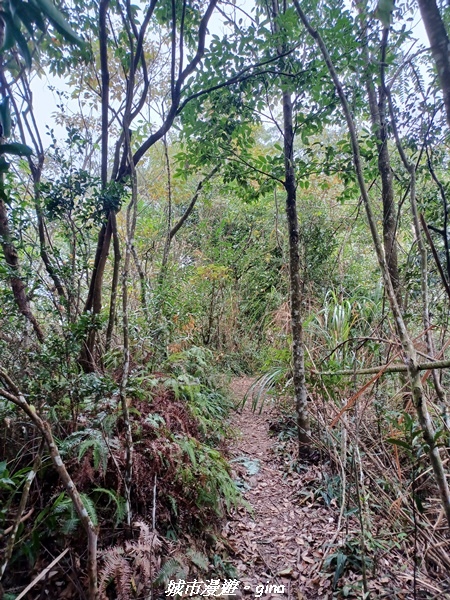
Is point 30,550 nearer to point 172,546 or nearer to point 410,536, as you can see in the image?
point 172,546

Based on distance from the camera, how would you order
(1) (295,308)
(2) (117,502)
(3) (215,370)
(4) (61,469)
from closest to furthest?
(4) (61,469) < (2) (117,502) < (1) (295,308) < (3) (215,370)

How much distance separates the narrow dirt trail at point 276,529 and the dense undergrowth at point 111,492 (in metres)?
0.18

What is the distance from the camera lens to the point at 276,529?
2135 millimetres

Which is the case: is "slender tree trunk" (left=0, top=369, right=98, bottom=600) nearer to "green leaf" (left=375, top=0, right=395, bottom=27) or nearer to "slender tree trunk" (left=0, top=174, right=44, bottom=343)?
"slender tree trunk" (left=0, top=174, right=44, bottom=343)

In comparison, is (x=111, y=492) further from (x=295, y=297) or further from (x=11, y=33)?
(x=295, y=297)

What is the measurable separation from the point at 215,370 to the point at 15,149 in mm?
3512

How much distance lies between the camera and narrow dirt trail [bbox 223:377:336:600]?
5.60 ft

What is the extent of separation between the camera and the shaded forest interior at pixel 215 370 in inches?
54.9

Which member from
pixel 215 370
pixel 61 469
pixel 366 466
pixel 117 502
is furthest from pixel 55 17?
pixel 215 370

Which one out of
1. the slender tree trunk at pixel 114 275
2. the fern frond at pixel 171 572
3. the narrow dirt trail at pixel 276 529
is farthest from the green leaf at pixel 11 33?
the narrow dirt trail at pixel 276 529

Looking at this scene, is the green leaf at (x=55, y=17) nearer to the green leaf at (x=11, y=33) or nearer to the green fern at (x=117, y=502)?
the green leaf at (x=11, y=33)

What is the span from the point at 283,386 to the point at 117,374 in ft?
6.20

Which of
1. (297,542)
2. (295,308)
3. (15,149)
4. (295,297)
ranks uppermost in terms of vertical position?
(15,149)

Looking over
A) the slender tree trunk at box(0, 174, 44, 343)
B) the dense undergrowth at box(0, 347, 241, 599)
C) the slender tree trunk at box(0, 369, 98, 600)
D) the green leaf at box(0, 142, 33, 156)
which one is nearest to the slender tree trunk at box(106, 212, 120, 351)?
the slender tree trunk at box(0, 174, 44, 343)
